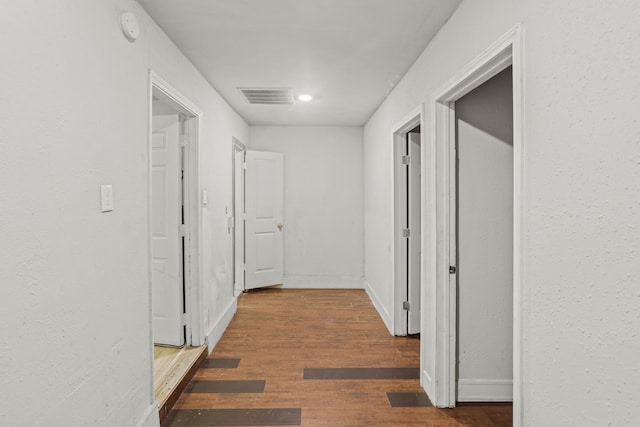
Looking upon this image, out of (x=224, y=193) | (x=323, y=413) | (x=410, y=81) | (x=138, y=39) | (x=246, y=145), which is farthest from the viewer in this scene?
(x=246, y=145)

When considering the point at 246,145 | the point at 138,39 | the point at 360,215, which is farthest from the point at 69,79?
the point at 360,215

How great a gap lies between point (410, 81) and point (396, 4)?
1.10 m

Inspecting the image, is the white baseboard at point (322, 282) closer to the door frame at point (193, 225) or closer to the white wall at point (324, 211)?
the white wall at point (324, 211)

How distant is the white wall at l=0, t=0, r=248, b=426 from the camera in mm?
1257

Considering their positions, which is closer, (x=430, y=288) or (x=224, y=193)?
(x=430, y=288)

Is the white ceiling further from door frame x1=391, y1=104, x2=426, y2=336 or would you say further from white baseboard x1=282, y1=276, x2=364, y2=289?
white baseboard x1=282, y1=276, x2=364, y2=289

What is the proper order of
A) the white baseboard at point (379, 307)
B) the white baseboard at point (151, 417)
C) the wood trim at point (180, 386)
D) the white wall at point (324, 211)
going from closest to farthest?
the white baseboard at point (151, 417) < the wood trim at point (180, 386) < the white baseboard at point (379, 307) < the white wall at point (324, 211)

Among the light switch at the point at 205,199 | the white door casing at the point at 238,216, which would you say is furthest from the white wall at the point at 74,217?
the white door casing at the point at 238,216

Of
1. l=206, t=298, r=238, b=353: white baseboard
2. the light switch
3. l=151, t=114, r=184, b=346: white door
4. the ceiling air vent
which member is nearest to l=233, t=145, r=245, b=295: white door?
l=206, t=298, r=238, b=353: white baseboard

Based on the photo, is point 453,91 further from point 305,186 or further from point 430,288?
point 305,186

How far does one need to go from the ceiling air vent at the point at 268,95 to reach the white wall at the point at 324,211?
1.68 meters

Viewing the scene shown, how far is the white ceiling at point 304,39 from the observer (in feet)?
7.34

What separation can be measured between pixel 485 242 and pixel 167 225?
2.41m

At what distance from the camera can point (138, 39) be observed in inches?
84.5
